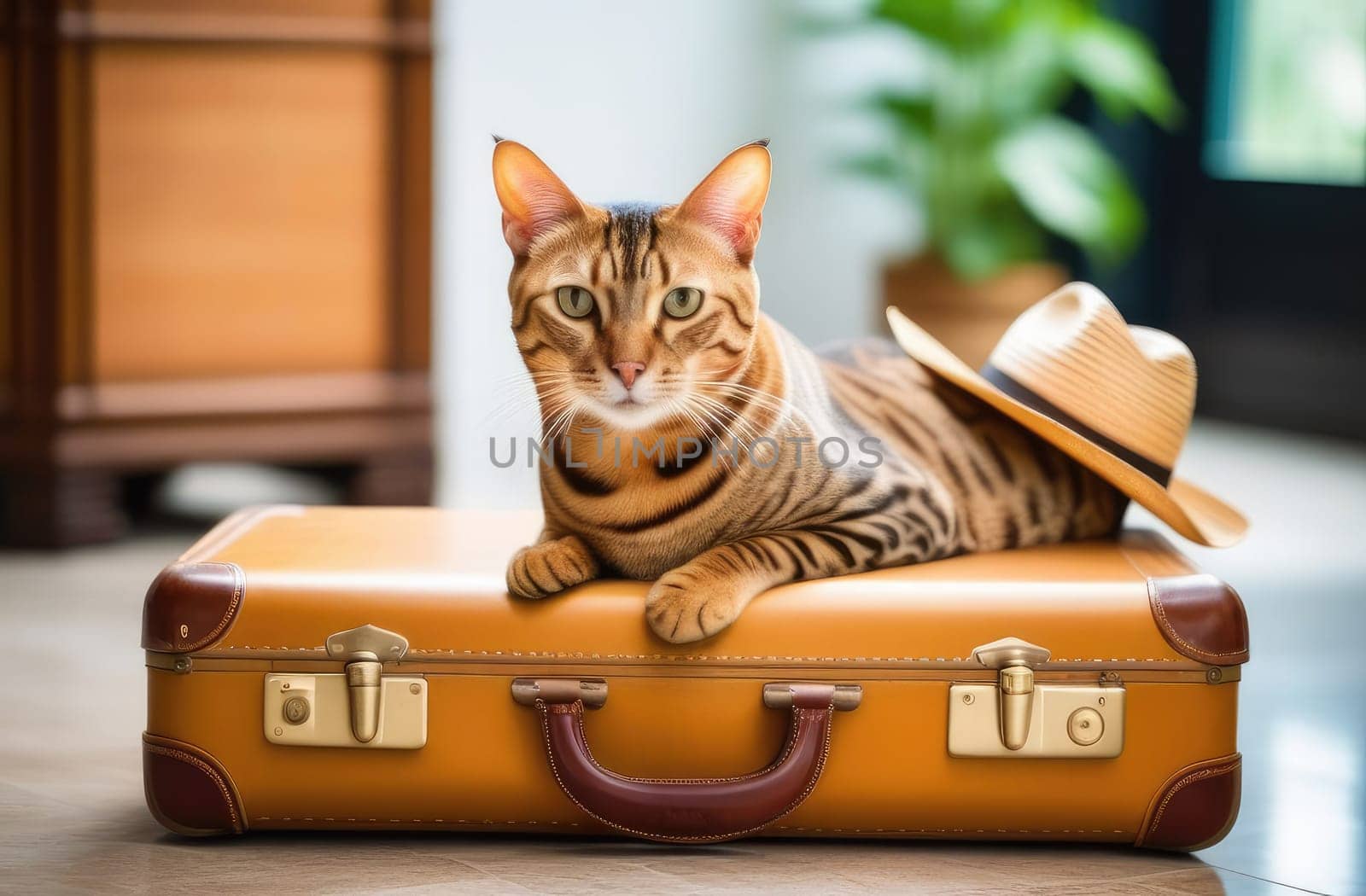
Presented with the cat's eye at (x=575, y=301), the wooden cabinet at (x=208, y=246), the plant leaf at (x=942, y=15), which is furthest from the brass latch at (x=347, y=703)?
the plant leaf at (x=942, y=15)

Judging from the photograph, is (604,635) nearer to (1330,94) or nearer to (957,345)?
(957,345)

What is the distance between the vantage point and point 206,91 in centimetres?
276

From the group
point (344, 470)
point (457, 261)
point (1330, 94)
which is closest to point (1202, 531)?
point (344, 470)

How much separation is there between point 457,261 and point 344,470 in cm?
88

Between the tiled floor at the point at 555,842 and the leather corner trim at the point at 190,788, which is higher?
the leather corner trim at the point at 190,788

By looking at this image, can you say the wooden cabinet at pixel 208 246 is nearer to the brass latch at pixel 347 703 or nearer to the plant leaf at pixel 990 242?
the brass latch at pixel 347 703

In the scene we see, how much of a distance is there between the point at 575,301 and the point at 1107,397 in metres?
0.56

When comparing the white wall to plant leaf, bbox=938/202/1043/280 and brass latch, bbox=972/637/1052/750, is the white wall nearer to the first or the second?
plant leaf, bbox=938/202/1043/280

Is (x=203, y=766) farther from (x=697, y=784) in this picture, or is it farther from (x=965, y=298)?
(x=965, y=298)

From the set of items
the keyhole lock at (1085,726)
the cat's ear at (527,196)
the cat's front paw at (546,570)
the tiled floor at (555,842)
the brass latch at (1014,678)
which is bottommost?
the tiled floor at (555,842)

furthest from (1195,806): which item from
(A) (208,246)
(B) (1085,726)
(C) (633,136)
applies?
(C) (633,136)

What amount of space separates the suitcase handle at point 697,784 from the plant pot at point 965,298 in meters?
2.69

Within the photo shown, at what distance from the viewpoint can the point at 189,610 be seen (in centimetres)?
140

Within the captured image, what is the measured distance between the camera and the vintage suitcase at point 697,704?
140 centimetres
